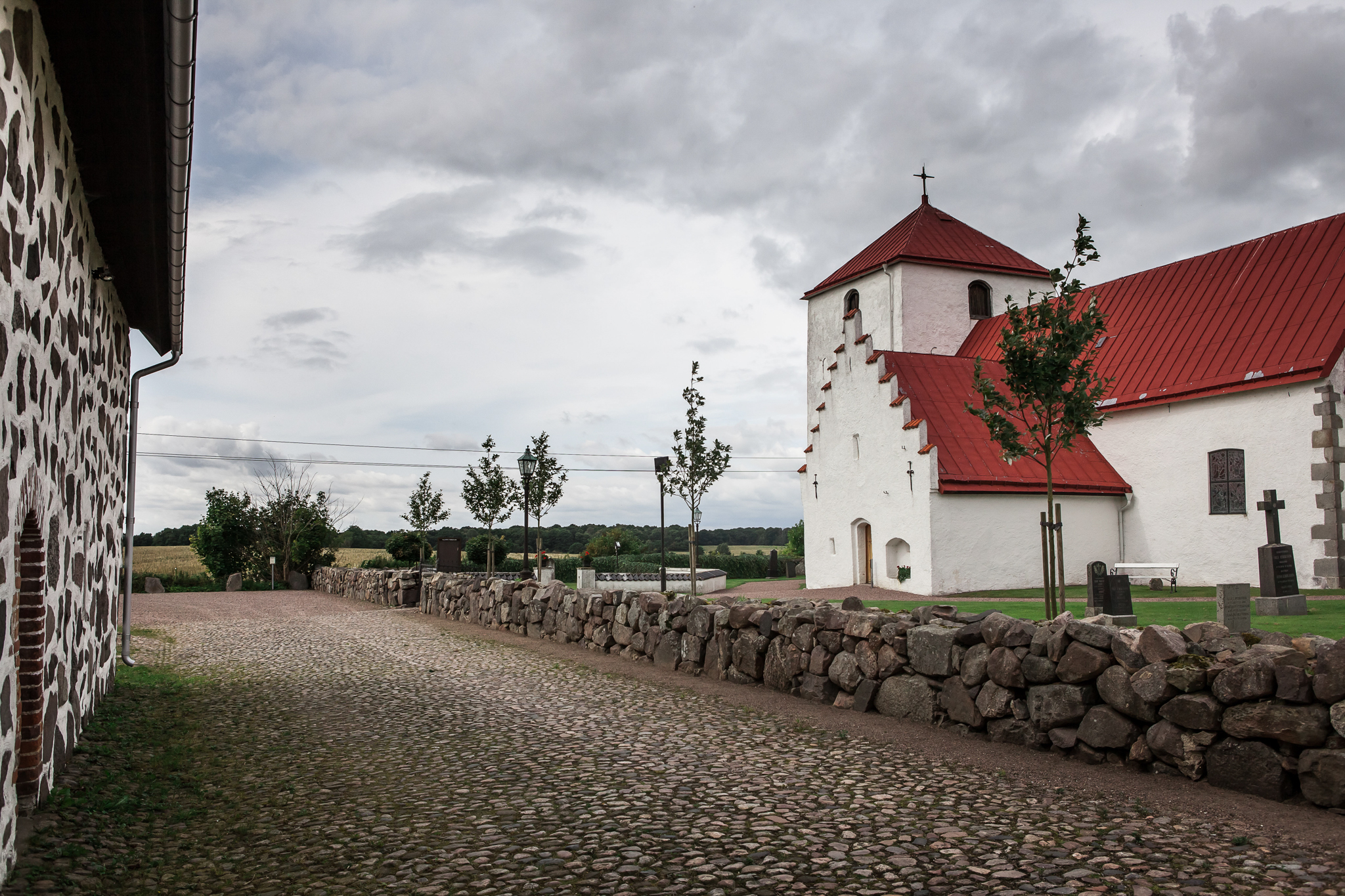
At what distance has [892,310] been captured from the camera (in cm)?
3166

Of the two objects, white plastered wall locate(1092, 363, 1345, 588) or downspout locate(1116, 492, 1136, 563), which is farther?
downspout locate(1116, 492, 1136, 563)

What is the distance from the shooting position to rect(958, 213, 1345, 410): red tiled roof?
2017 cm

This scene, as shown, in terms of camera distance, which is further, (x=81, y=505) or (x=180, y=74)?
(x=81, y=505)

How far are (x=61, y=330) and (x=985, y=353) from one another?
27.2 meters

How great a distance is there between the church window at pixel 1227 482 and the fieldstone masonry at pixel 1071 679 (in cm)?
1491

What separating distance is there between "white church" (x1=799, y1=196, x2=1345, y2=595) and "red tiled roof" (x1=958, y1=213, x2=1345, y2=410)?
44 millimetres

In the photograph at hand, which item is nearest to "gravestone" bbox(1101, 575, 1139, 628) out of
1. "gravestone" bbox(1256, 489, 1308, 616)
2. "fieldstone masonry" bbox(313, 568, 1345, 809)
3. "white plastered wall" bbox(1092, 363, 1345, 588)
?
"gravestone" bbox(1256, 489, 1308, 616)

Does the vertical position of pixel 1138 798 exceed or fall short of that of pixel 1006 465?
it falls short

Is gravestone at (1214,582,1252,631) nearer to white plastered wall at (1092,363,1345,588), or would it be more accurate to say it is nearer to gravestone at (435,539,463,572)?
white plastered wall at (1092,363,1345,588)

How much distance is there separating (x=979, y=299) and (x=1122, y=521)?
10.9 m

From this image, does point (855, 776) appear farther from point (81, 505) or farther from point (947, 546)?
point (947, 546)

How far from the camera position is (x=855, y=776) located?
6344mm

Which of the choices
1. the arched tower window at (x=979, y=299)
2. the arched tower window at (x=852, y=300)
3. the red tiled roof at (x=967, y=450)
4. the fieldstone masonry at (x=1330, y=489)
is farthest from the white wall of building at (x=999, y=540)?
the arched tower window at (x=852, y=300)

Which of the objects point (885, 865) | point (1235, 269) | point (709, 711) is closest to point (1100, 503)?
point (1235, 269)
